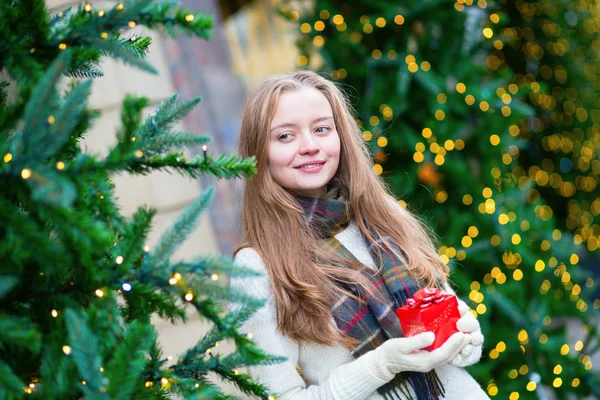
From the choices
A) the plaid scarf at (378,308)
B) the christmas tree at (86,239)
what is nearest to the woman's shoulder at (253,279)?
the plaid scarf at (378,308)

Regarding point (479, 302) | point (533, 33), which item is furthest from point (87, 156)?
point (533, 33)

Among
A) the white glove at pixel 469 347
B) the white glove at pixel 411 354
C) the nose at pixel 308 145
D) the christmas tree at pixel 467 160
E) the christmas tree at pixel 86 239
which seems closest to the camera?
the christmas tree at pixel 86 239

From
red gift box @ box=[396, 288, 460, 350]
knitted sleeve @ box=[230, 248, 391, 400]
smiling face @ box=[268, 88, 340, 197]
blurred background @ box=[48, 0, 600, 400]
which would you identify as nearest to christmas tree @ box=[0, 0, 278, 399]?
knitted sleeve @ box=[230, 248, 391, 400]

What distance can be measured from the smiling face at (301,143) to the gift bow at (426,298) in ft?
1.26

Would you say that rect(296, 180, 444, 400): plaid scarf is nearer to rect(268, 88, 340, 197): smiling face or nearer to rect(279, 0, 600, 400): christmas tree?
rect(268, 88, 340, 197): smiling face

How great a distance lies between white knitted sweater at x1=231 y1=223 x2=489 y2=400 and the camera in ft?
4.49

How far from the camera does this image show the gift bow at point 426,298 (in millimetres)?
1354

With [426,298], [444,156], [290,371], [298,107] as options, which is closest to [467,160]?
[444,156]

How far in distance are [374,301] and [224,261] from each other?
0.64 metres

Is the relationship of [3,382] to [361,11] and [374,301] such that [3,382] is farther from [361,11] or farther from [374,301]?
[361,11]

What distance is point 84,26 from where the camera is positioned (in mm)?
881

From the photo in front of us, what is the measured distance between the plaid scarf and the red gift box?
0.35 feet

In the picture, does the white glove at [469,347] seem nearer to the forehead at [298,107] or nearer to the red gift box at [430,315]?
the red gift box at [430,315]

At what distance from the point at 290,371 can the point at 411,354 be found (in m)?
0.27
